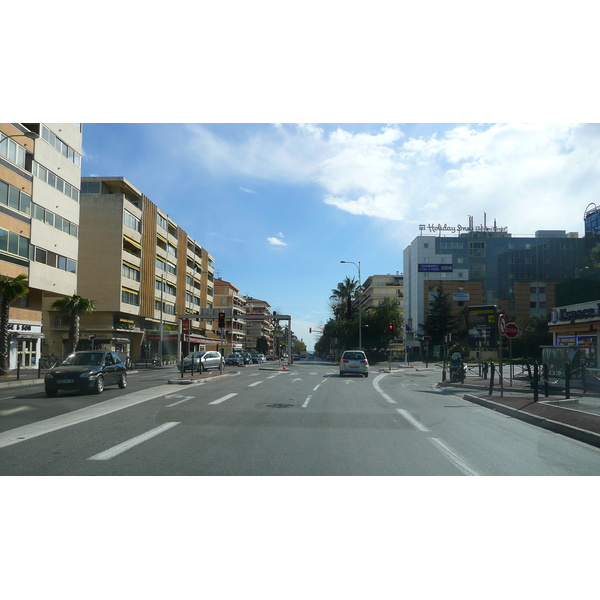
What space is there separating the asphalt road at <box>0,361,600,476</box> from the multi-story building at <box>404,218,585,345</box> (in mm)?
80807

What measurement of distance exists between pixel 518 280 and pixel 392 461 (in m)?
92.2

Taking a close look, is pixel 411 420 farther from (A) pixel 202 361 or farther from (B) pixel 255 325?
(B) pixel 255 325

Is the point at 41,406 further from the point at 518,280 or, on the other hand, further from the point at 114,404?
the point at 518,280

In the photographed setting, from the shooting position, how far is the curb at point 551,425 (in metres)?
10.3

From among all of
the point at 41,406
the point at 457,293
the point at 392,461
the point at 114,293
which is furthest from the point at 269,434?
Result: the point at 457,293

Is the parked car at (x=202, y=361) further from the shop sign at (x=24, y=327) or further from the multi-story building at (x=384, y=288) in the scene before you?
the multi-story building at (x=384, y=288)

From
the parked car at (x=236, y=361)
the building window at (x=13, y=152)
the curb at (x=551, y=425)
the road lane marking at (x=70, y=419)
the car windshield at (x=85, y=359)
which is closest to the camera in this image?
the road lane marking at (x=70, y=419)

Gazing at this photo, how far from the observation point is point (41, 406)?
14.9 m

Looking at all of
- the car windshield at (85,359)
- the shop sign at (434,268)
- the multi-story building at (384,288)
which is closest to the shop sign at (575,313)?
the car windshield at (85,359)

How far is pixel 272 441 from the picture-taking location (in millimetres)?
9539

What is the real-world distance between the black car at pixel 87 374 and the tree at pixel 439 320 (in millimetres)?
74951

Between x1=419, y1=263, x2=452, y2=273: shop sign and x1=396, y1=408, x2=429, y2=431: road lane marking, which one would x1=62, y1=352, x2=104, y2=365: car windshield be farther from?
x1=419, y1=263, x2=452, y2=273: shop sign

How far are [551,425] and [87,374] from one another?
14.2 meters

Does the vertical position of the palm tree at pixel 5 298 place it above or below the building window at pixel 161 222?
below
